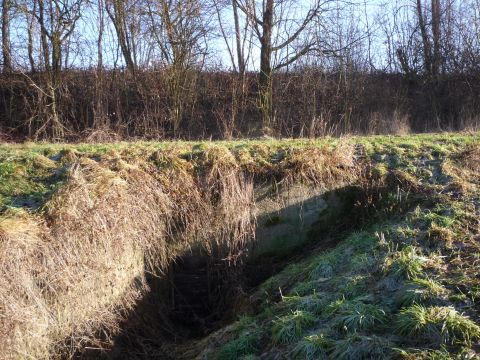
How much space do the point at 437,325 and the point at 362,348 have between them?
62 cm

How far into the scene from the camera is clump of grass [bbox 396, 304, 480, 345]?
12.0 ft

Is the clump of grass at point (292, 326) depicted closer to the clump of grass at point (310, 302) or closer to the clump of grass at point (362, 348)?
the clump of grass at point (310, 302)

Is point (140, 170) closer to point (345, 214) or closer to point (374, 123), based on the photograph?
point (345, 214)

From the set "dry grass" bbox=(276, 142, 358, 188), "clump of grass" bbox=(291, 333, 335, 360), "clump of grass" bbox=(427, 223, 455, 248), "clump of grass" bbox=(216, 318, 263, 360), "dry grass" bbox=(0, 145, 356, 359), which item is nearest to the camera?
"clump of grass" bbox=(291, 333, 335, 360)

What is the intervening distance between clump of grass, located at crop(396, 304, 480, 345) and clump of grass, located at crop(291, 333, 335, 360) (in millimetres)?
591

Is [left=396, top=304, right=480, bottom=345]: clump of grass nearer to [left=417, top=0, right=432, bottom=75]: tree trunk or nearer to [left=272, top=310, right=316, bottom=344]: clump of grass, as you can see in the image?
[left=272, top=310, right=316, bottom=344]: clump of grass

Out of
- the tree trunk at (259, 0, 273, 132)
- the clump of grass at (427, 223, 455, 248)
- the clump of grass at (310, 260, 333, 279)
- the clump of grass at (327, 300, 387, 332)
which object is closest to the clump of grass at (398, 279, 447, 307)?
the clump of grass at (327, 300, 387, 332)

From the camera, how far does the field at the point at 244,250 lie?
170 inches

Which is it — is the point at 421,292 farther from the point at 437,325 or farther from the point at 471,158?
the point at 471,158

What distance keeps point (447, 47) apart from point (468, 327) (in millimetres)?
16402

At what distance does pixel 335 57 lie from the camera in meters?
15.9

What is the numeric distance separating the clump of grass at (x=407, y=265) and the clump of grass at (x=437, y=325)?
61cm

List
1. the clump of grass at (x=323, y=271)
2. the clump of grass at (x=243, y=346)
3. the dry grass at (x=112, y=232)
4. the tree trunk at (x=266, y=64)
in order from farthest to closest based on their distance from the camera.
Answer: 1. the tree trunk at (x=266, y=64)
2. the clump of grass at (x=323, y=271)
3. the dry grass at (x=112, y=232)
4. the clump of grass at (x=243, y=346)

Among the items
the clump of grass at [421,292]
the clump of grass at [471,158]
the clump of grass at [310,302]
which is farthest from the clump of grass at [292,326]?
the clump of grass at [471,158]
